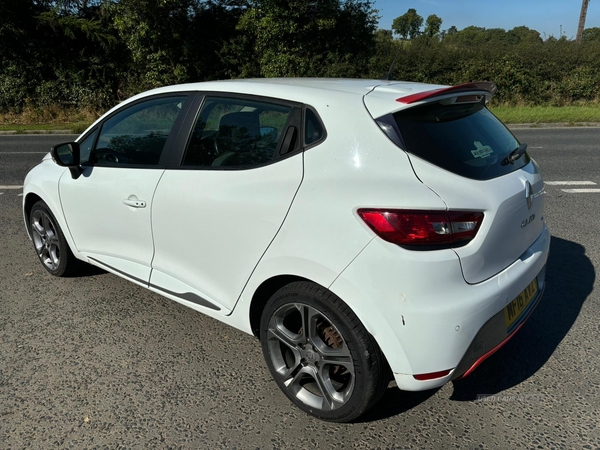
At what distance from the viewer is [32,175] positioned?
4.29 m

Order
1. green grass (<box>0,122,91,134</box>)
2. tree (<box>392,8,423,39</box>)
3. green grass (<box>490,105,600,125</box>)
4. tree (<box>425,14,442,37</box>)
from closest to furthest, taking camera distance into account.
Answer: green grass (<box>490,105,600,125</box>)
green grass (<box>0,122,91,134</box>)
tree (<box>425,14,442,37</box>)
tree (<box>392,8,423,39</box>)

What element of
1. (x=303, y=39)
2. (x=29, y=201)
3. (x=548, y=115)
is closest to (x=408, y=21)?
(x=303, y=39)

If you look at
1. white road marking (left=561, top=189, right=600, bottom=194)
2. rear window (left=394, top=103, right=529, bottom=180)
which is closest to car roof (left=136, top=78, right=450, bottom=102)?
rear window (left=394, top=103, right=529, bottom=180)

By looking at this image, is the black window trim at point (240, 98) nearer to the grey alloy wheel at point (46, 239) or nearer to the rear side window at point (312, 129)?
the rear side window at point (312, 129)

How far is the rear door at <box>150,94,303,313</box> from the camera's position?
256cm

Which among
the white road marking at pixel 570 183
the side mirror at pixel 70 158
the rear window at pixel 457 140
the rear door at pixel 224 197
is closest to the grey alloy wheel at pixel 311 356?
the rear door at pixel 224 197

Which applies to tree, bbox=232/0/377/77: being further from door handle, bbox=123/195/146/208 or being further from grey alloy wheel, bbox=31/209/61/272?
door handle, bbox=123/195/146/208

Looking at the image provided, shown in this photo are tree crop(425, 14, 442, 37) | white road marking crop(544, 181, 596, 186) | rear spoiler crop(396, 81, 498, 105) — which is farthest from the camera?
tree crop(425, 14, 442, 37)

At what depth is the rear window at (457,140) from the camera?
2.36 meters

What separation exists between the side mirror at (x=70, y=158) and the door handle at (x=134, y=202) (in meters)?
0.65

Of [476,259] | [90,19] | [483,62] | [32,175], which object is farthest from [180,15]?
[476,259]

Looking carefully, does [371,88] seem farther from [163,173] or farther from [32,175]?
[32,175]

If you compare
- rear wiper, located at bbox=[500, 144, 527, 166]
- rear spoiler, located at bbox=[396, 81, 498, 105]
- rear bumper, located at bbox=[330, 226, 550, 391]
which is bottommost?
rear bumper, located at bbox=[330, 226, 550, 391]

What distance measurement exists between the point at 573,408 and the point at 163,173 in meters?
2.60
